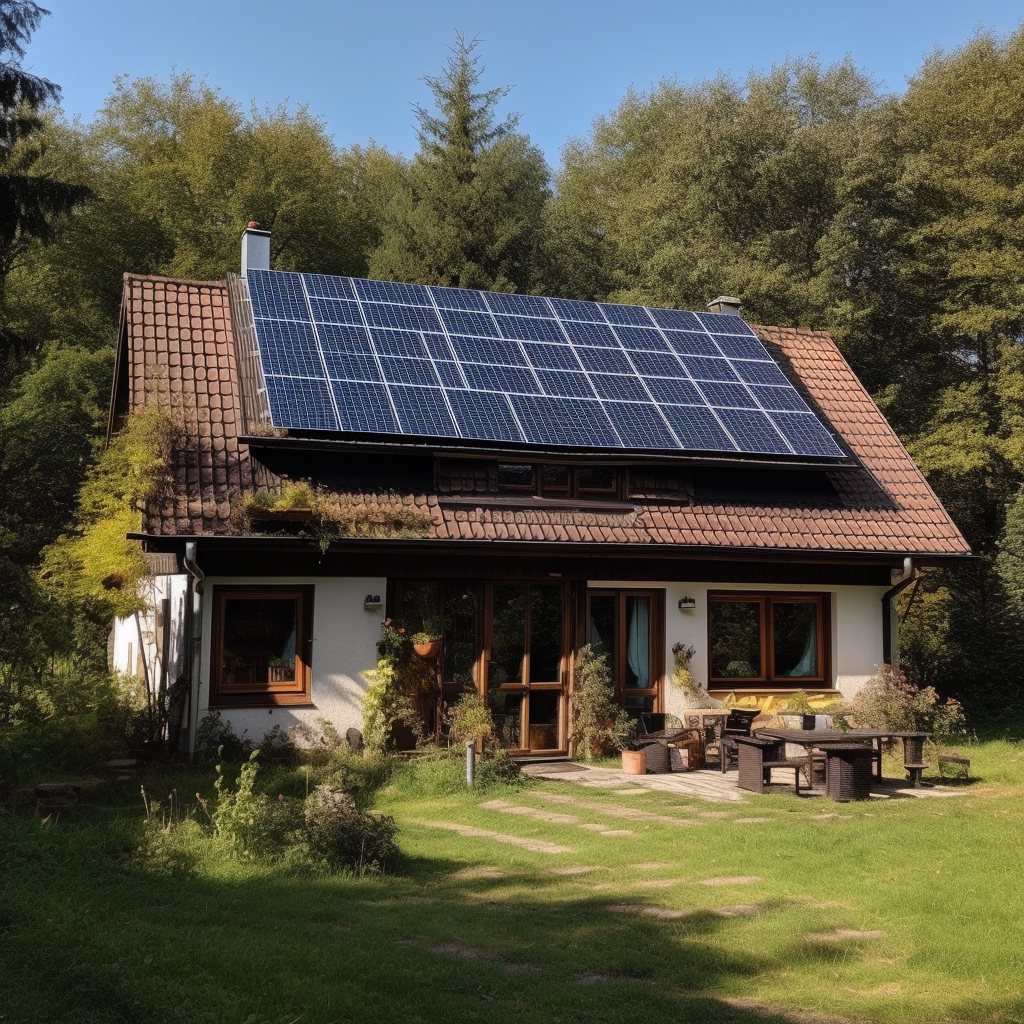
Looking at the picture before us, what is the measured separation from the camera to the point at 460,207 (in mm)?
33312

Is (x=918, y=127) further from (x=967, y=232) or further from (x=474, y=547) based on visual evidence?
(x=474, y=547)

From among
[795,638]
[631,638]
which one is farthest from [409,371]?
[795,638]

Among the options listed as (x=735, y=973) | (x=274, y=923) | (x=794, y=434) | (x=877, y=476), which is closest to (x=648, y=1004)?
(x=735, y=973)

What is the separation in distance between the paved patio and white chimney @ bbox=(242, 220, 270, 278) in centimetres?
977

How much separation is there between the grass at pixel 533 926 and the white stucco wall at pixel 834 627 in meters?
5.09

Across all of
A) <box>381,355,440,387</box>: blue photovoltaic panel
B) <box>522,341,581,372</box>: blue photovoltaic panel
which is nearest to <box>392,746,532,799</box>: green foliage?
<box>381,355,440,387</box>: blue photovoltaic panel

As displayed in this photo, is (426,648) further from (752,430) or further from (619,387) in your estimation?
(752,430)

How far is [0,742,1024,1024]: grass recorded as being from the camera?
5.68 m

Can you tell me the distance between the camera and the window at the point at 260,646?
14.4 metres

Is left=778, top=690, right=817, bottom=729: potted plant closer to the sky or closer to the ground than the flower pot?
closer to the ground

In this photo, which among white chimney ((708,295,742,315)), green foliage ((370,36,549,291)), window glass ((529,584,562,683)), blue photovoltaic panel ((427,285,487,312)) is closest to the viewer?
window glass ((529,584,562,683))

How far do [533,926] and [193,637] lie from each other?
25.9 ft

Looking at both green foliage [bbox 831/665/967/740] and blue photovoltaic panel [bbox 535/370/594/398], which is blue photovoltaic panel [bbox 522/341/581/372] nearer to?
blue photovoltaic panel [bbox 535/370/594/398]

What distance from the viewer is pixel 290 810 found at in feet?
30.6
